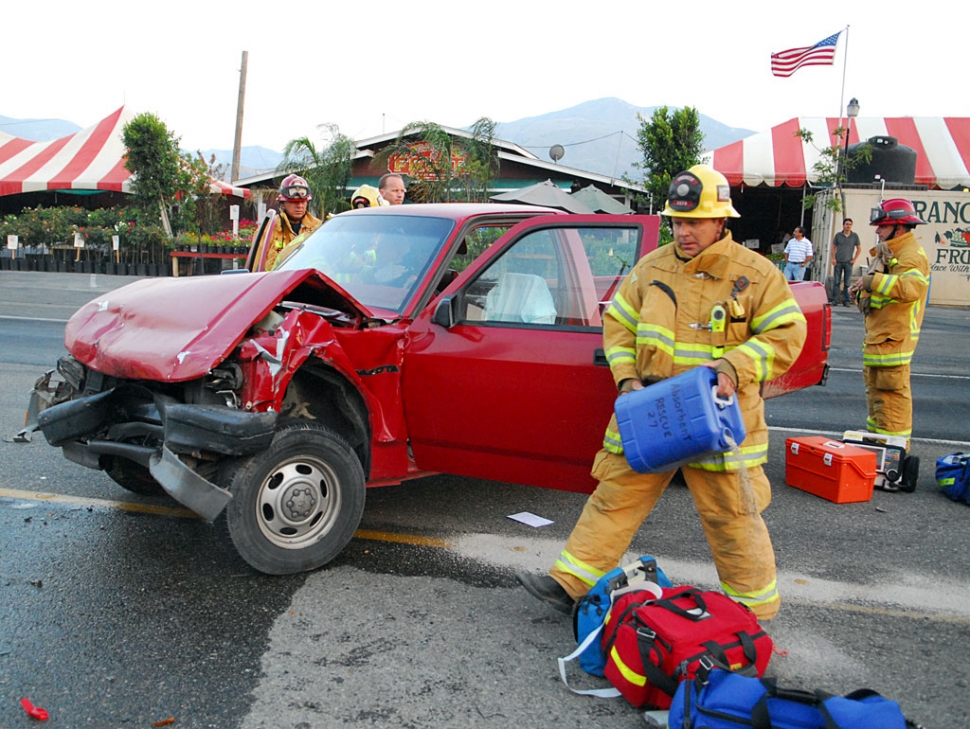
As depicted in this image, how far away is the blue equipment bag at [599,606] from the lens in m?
3.19

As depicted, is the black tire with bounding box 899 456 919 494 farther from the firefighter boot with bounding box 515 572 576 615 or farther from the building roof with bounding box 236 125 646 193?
the building roof with bounding box 236 125 646 193

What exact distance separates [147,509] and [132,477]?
203 mm

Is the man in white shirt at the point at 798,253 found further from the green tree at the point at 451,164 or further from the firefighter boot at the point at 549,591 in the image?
the firefighter boot at the point at 549,591

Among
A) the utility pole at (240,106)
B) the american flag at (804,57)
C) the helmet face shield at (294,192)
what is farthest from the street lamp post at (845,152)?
the utility pole at (240,106)

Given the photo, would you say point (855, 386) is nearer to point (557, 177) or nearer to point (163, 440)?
point (163, 440)

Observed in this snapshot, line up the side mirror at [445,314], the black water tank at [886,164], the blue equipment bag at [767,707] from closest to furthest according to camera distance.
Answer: the blue equipment bag at [767,707], the side mirror at [445,314], the black water tank at [886,164]

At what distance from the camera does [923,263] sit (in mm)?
6094

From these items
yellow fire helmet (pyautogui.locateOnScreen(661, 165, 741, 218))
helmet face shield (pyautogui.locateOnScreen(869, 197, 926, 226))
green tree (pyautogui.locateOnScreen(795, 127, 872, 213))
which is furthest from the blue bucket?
green tree (pyautogui.locateOnScreen(795, 127, 872, 213))

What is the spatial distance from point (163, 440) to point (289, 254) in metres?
1.96

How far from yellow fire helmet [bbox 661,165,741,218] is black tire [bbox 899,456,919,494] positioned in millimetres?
3181

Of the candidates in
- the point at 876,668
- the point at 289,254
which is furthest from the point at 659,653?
the point at 289,254

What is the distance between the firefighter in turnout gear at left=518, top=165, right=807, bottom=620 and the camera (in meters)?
3.35

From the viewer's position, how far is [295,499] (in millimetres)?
3926

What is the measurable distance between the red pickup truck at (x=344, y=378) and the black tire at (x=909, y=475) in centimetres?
263
